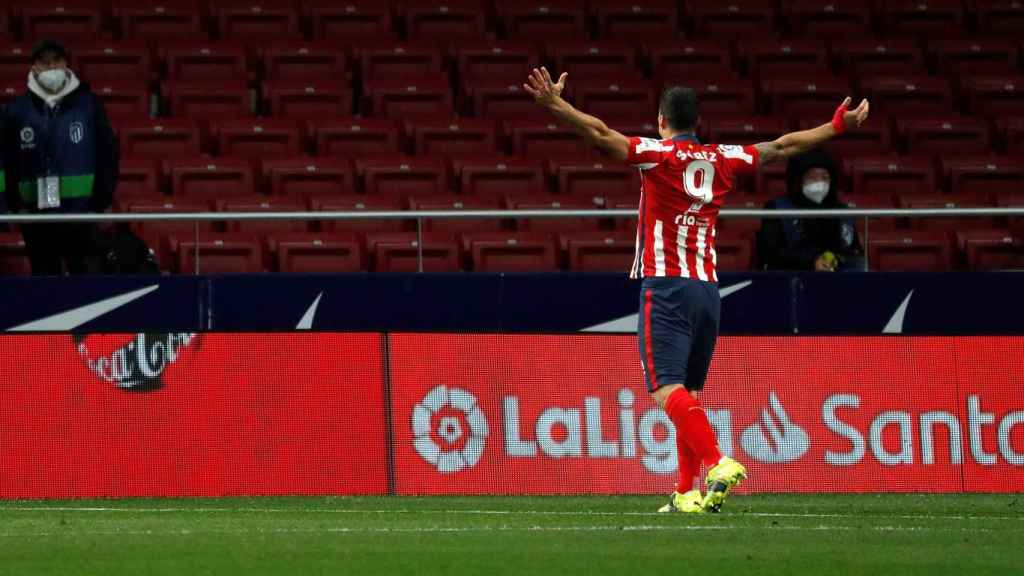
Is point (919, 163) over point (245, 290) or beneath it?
over

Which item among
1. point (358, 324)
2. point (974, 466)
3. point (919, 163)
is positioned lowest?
point (974, 466)

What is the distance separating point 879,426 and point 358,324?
4002 mm

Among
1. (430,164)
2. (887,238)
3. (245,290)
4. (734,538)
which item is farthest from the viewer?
(430,164)

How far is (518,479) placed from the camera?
11.2 m

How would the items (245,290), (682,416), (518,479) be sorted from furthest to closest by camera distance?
(245,290)
(518,479)
(682,416)

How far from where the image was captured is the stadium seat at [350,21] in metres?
18.5

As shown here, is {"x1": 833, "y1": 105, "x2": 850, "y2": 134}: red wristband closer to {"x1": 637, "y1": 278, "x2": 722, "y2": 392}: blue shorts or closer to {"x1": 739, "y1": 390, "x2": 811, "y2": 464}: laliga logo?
{"x1": 637, "y1": 278, "x2": 722, "y2": 392}: blue shorts

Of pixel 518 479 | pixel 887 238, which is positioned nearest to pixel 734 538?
pixel 518 479

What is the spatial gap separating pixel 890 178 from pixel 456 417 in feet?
21.5

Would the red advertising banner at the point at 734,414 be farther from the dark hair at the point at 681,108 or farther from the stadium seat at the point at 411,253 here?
the dark hair at the point at 681,108

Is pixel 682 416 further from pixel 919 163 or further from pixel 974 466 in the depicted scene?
pixel 919 163

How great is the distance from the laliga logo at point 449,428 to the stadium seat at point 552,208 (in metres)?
3.74

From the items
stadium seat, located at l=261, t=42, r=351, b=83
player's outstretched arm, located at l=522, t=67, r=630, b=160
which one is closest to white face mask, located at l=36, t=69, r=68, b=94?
stadium seat, located at l=261, t=42, r=351, b=83

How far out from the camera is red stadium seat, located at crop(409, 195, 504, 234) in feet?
48.3
